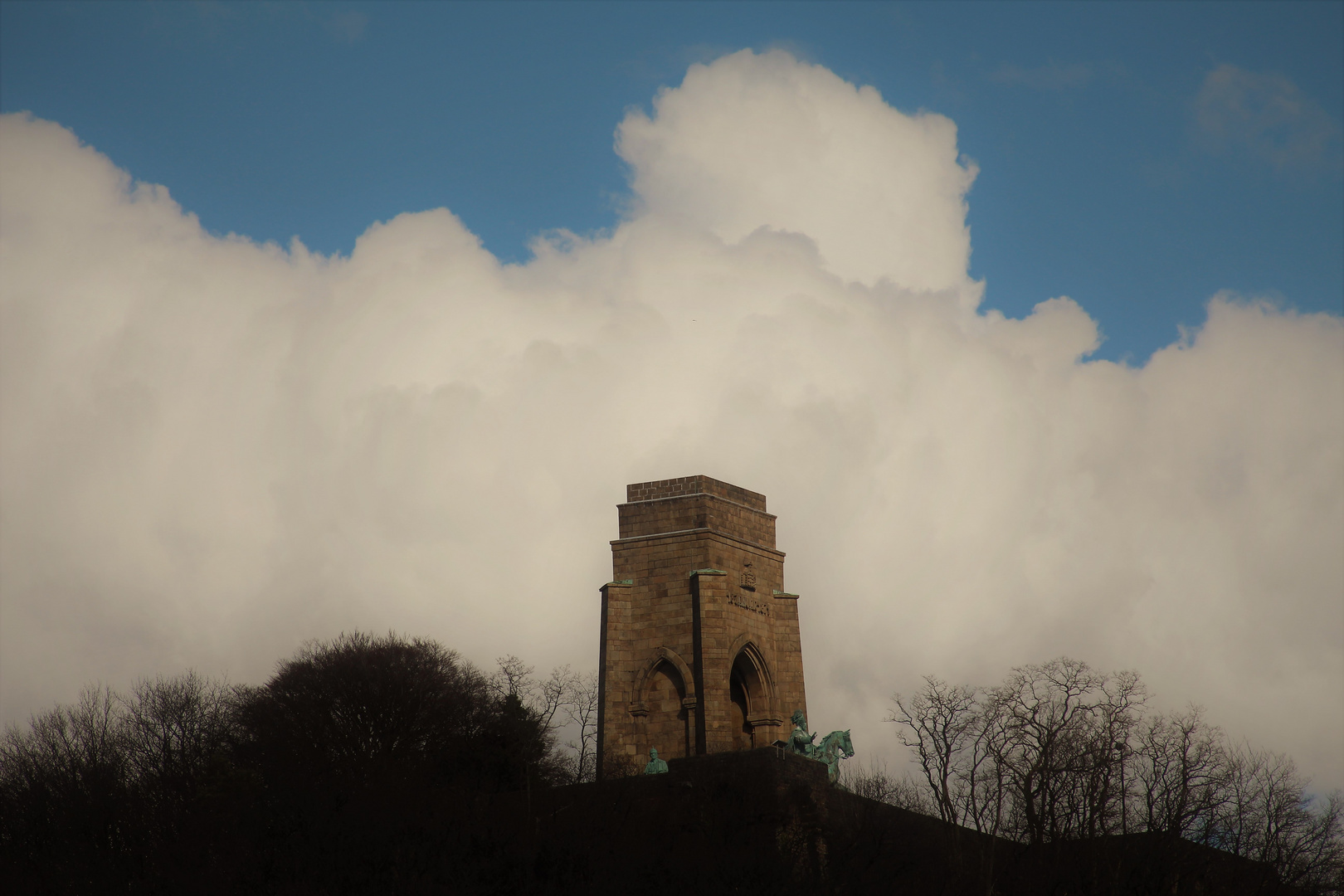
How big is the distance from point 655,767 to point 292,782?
1080cm

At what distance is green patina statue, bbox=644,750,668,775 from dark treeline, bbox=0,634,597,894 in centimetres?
446

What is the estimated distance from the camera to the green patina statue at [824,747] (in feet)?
103

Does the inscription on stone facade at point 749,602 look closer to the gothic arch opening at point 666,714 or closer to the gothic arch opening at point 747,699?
the gothic arch opening at point 747,699

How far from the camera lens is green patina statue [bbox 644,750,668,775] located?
30.6m

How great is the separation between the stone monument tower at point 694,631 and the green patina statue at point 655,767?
1.77 meters

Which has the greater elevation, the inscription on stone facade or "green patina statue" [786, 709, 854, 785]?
the inscription on stone facade

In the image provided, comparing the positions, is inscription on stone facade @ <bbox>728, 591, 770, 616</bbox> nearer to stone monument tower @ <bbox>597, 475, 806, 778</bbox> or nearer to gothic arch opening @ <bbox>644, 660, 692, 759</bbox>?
stone monument tower @ <bbox>597, 475, 806, 778</bbox>

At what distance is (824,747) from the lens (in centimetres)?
3183

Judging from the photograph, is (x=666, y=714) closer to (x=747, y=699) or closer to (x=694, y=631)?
(x=694, y=631)

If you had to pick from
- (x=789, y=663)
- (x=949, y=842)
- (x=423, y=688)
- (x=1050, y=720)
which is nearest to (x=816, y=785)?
(x=949, y=842)

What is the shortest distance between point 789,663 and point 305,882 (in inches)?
563

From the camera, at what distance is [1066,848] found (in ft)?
101

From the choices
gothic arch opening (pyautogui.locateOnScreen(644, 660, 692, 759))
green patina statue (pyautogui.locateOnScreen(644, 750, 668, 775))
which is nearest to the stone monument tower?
gothic arch opening (pyautogui.locateOnScreen(644, 660, 692, 759))

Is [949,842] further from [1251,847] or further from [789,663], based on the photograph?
[1251,847]
